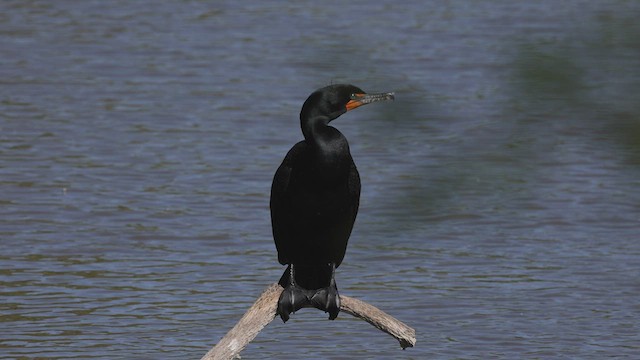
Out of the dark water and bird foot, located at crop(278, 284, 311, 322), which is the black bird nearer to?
bird foot, located at crop(278, 284, 311, 322)

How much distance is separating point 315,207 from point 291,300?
38cm

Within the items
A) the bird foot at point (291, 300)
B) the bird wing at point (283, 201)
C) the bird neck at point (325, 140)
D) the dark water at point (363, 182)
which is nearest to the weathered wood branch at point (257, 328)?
the bird foot at point (291, 300)

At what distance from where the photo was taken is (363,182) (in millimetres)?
9703

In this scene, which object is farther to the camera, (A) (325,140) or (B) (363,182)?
(B) (363,182)

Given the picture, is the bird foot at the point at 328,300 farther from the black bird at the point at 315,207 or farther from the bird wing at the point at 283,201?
the bird wing at the point at 283,201

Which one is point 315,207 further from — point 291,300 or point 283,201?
point 291,300

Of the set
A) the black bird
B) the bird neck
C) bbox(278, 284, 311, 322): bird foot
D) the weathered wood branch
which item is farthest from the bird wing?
the bird neck

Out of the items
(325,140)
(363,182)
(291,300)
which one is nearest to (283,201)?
(291,300)

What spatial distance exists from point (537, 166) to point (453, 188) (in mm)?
98

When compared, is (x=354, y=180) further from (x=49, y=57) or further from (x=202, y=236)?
(x=49, y=57)

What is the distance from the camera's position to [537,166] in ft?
4.18

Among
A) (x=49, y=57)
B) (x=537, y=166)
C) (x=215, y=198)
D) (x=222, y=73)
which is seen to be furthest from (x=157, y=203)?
(x=537, y=166)

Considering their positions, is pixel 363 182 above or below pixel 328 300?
below

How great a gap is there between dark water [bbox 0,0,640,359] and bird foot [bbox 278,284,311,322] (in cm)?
65
